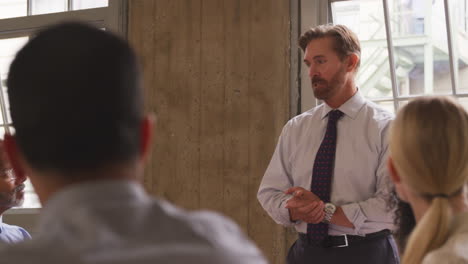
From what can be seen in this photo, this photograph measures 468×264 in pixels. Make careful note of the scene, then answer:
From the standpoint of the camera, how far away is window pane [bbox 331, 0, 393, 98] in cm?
425

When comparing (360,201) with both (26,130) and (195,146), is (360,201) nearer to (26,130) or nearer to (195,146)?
(195,146)

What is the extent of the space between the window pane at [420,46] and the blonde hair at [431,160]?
2381mm

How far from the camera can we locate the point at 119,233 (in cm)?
79

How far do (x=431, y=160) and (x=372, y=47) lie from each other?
2.60 metres

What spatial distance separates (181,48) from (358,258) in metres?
2.27

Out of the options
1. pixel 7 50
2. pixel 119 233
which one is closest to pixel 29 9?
pixel 7 50

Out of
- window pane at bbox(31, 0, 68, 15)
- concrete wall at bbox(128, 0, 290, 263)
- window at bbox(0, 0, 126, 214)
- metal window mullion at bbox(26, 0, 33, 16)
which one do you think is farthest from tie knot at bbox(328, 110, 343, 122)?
metal window mullion at bbox(26, 0, 33, 16)

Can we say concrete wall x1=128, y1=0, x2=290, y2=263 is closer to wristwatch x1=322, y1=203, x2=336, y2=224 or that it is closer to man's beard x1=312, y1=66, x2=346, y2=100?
man's beard x1=312, y1=66, x2=346, y2=100

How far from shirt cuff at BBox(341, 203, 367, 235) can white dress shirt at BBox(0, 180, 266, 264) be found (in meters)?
2.10

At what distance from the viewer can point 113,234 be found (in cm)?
79

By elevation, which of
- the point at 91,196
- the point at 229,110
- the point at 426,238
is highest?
the point at 229,110

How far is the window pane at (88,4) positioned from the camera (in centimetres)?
523

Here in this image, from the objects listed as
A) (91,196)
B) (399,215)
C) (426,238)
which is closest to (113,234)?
(91,196)

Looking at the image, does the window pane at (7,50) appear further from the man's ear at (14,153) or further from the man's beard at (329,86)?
the man's ear at (14,153)
